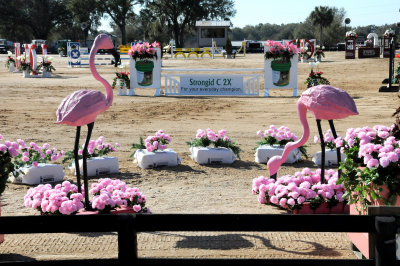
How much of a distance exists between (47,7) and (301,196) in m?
82.5

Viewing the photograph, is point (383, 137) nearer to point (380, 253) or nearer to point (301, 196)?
point (301, 196)

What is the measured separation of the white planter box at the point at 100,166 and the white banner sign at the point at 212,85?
11490 millimetres

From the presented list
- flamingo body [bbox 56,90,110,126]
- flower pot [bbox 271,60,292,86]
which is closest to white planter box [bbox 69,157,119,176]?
flamingo body [bbox 56,90,110,126]

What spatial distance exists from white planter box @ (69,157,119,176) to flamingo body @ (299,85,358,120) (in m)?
3.90

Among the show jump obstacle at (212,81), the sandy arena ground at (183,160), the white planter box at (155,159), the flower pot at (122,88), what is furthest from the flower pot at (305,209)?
the flower pot at (122,88)

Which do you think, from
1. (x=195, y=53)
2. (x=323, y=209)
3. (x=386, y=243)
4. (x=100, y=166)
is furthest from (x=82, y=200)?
(x=195, y=53)

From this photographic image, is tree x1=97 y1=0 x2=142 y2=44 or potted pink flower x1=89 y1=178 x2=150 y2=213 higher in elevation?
tree x1=97 y1=0 x2=142 y2=44

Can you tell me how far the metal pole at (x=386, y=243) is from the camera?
10.9 feet

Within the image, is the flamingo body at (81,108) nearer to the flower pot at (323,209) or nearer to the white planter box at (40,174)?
the white planter box at (40,174)

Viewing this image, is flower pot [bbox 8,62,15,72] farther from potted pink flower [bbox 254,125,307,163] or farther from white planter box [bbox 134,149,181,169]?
potted pink flower [bbox 254,125,307,163]

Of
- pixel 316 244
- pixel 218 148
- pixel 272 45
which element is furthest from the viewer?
pixel 272 45

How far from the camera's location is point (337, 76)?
28312mm

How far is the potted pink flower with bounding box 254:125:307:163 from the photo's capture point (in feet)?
31.9

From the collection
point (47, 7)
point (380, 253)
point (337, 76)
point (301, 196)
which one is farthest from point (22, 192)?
point (47, 7)
